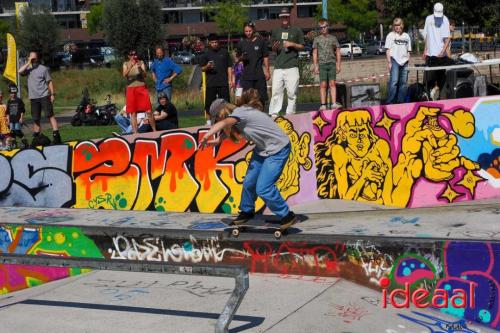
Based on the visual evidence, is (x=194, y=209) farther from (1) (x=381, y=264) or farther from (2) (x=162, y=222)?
(1) (x=381, y=264)

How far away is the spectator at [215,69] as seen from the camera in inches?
544

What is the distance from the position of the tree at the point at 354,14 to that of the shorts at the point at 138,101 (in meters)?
55.4

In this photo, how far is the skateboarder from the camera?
28.0ft

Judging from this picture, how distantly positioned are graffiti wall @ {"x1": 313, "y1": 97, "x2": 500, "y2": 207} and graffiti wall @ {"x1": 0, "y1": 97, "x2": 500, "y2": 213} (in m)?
0.02

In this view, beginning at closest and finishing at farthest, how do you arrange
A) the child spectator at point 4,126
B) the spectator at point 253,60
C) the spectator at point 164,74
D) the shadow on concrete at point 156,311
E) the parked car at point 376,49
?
the shadow on concrete at point 156,311 < the spectator at point 253,60 < the spectator at point 164,74 < the child spectator at point 4,126 < the parked car at point 376,49

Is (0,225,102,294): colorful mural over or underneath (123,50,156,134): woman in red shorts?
underneath

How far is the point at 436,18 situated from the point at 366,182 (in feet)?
12.1

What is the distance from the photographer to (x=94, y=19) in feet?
292

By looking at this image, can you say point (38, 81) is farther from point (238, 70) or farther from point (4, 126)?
point (238, 70)

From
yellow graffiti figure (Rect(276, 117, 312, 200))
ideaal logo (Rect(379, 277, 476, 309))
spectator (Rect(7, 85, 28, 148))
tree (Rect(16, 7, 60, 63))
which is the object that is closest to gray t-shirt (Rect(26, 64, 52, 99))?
spectator (Rect(7, 85, 28, 148))

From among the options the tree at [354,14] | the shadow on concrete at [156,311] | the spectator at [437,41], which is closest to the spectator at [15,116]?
the spectator at [437,41]

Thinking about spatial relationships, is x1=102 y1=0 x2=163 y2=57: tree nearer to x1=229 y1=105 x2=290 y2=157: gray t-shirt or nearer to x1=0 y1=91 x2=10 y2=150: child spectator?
x1=0 y1=91 x2=10 y2=150: child spectator

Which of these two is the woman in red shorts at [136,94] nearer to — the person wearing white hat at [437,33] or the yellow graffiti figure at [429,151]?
the yellow graffiti figure at [429,151]

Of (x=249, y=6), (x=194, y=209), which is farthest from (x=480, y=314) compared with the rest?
(x=249, y=6)
